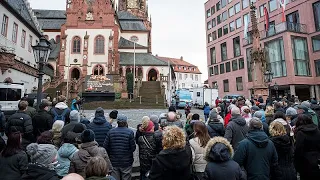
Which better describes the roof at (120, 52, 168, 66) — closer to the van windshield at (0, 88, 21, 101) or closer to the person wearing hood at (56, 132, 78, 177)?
the van windshield at (0, 88, 21, 101)

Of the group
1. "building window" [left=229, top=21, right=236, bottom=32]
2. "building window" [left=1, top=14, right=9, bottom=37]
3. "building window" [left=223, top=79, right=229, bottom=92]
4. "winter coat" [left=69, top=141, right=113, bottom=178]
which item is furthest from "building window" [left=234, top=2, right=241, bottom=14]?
"winter coat" [left=69, top=141, right=113, bottom=178]

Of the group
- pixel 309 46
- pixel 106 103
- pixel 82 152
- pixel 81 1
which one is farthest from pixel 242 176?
pixel 81 1

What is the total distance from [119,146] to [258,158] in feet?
9.03

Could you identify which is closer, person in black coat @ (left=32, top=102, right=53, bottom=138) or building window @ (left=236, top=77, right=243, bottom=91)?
person in black coat @ (left=32, top=102, right=53, bottom=138)

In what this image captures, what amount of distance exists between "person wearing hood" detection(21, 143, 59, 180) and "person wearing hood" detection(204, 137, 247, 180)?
7.00ft

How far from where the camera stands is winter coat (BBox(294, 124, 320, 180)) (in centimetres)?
424

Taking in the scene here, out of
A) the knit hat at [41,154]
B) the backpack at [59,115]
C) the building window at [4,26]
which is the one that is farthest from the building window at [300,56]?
the building window at [4,26]

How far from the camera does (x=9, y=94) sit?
15891 mm

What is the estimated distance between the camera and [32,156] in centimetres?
315

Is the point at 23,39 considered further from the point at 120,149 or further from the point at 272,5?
the point at 272,5

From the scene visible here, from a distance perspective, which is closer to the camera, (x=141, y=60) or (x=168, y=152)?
(x=168, y=152)

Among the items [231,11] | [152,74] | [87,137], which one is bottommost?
[87,137]

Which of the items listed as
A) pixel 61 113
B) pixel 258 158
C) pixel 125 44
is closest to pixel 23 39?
pixel 125 44

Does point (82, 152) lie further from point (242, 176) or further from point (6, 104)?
point (6, 104)
